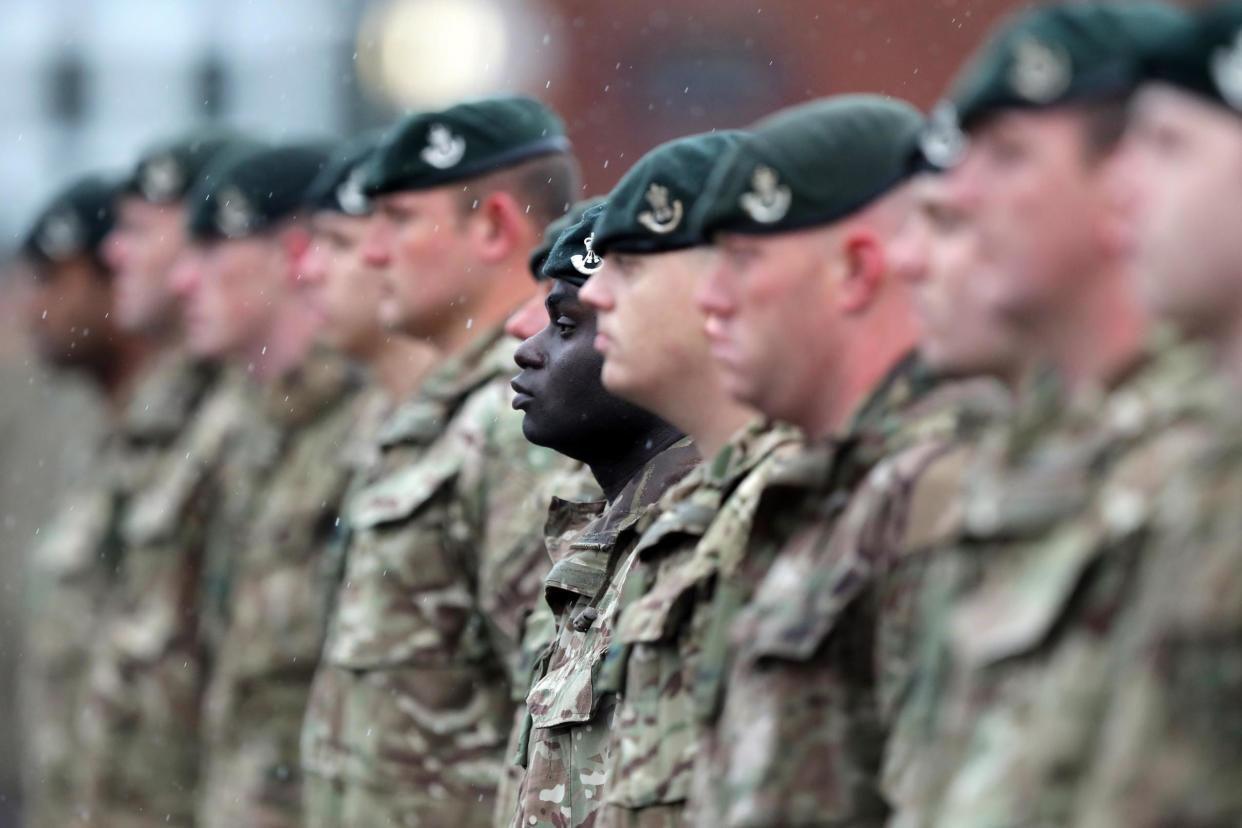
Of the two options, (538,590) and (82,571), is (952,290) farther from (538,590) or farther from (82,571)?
(82,571)

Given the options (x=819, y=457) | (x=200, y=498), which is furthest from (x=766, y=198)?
(x=200, y=498)

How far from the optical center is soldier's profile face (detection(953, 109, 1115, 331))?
9.91 ft

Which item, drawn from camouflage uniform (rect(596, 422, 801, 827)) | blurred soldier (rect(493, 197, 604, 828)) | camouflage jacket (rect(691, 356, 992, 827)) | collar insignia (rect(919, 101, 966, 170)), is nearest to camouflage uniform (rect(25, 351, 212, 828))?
blurred soldier (rect(493, 197, 604, 828))

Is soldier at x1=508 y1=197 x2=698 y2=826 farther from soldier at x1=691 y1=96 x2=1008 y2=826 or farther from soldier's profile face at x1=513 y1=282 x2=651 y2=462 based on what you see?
soldier at x1=691 y1=96 x2=1008 y2=826

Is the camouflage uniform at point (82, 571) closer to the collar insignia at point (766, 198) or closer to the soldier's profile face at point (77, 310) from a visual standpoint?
the soldier's profile face at point (77, 310)

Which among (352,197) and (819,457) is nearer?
(819,457)

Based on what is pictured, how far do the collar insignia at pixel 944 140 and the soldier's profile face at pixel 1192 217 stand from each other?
38 centimetres

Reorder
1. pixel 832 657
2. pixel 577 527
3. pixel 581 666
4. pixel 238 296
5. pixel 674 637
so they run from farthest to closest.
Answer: pixel 238 296
pixel 577 527
pixel 581 666
pixel 674 637
pixel 832 657

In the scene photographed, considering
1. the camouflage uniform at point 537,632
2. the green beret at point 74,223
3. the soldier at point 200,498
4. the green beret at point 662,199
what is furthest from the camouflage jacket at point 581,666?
the green beret at point 74,223

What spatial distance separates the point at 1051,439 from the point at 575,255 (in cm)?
203

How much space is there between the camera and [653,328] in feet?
14.3

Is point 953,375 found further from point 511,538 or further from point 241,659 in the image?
point 241,659

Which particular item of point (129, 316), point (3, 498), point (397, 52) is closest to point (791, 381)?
point (129, 316)

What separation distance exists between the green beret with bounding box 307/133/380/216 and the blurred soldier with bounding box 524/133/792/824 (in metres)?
2.55
